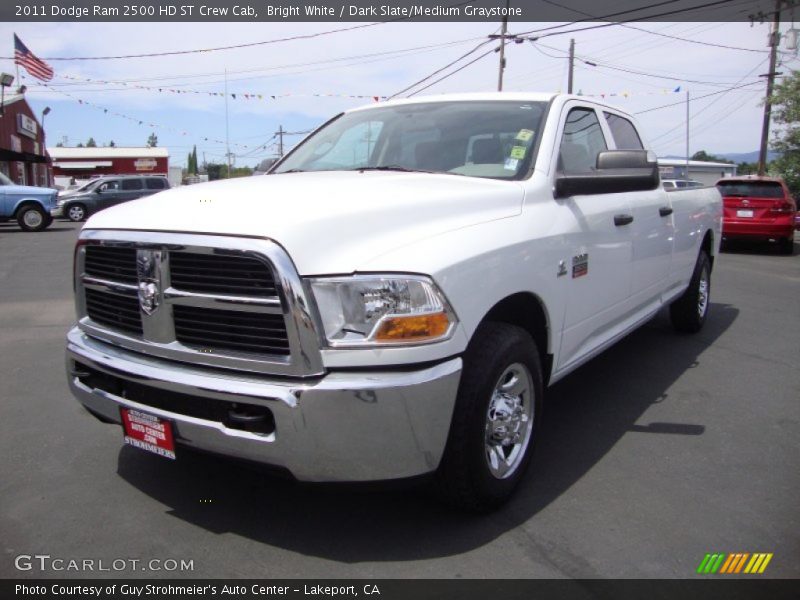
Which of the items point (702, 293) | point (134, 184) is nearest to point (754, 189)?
point (702, 293)

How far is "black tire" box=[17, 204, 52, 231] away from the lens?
19.4 metres

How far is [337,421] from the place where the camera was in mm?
2324

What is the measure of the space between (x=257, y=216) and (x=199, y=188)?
812 mm

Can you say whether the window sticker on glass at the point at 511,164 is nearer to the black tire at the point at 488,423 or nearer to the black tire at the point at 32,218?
the black tire at the point at 488,423

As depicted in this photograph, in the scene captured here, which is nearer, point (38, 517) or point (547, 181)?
point (38, 517)

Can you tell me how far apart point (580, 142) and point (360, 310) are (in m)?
2.26

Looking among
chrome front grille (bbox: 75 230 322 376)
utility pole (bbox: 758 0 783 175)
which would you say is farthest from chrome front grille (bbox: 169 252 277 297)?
utility pole (bbox: 758 0 783 175)

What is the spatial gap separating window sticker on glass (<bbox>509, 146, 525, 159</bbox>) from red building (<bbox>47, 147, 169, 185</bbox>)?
61418 millimetres

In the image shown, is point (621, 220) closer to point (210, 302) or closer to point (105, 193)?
point (210, 302)
